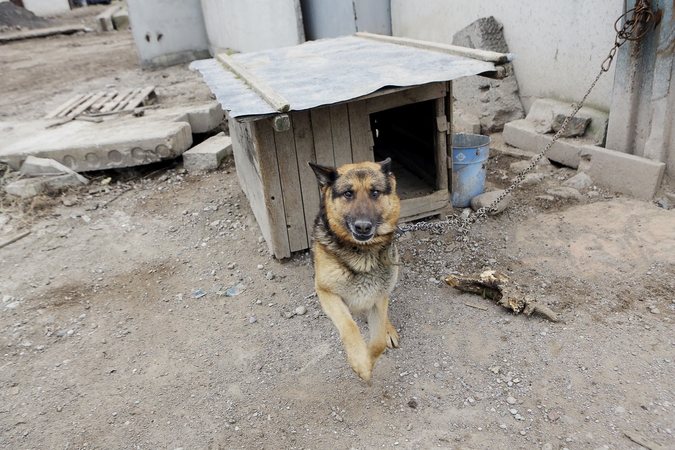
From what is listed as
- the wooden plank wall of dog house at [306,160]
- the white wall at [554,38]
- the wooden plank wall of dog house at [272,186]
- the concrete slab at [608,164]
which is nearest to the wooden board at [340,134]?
the wooden plank wall of dog house at [306,160]

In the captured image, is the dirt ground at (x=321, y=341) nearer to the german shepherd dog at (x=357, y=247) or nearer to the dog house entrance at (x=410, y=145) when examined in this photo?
the german shepherd dog at (x=357, y=247)

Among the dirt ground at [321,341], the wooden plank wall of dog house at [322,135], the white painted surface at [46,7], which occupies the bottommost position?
the dirt ground at [321,341]

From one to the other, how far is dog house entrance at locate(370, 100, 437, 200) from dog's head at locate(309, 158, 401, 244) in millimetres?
1895

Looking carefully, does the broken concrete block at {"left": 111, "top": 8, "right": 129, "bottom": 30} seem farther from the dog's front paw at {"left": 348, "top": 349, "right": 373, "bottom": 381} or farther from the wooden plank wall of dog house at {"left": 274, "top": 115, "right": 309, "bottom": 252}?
the dog's front paw at {"left": 348, "top": 349, "right": 373, "bottom": 381}

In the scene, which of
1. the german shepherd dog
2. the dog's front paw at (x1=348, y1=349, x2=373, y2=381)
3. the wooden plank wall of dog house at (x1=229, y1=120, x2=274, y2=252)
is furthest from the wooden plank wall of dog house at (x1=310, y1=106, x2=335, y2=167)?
the dog's front paw at (x1=348, y1=349, x2=373, y2=381)

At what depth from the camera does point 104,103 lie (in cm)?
975

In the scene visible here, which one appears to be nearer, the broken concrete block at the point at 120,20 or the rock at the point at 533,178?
the rock at the point at 533,178

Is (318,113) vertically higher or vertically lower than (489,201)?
higher

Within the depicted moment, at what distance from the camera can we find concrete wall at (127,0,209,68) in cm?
1320

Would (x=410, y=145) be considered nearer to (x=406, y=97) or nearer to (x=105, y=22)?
(x=406, y=97)

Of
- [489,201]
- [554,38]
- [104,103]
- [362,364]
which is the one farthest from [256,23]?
[362,364]

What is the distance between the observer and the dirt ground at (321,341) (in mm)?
3059

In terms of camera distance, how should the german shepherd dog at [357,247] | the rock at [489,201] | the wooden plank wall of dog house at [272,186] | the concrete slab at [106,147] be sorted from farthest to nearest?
the concrete slab at [106,147] → the rock at [489,201] → the wooden plank wall of dog house at [272,186] → the german shepherd dog at [357,247]

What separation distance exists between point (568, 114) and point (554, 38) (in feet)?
3.45
